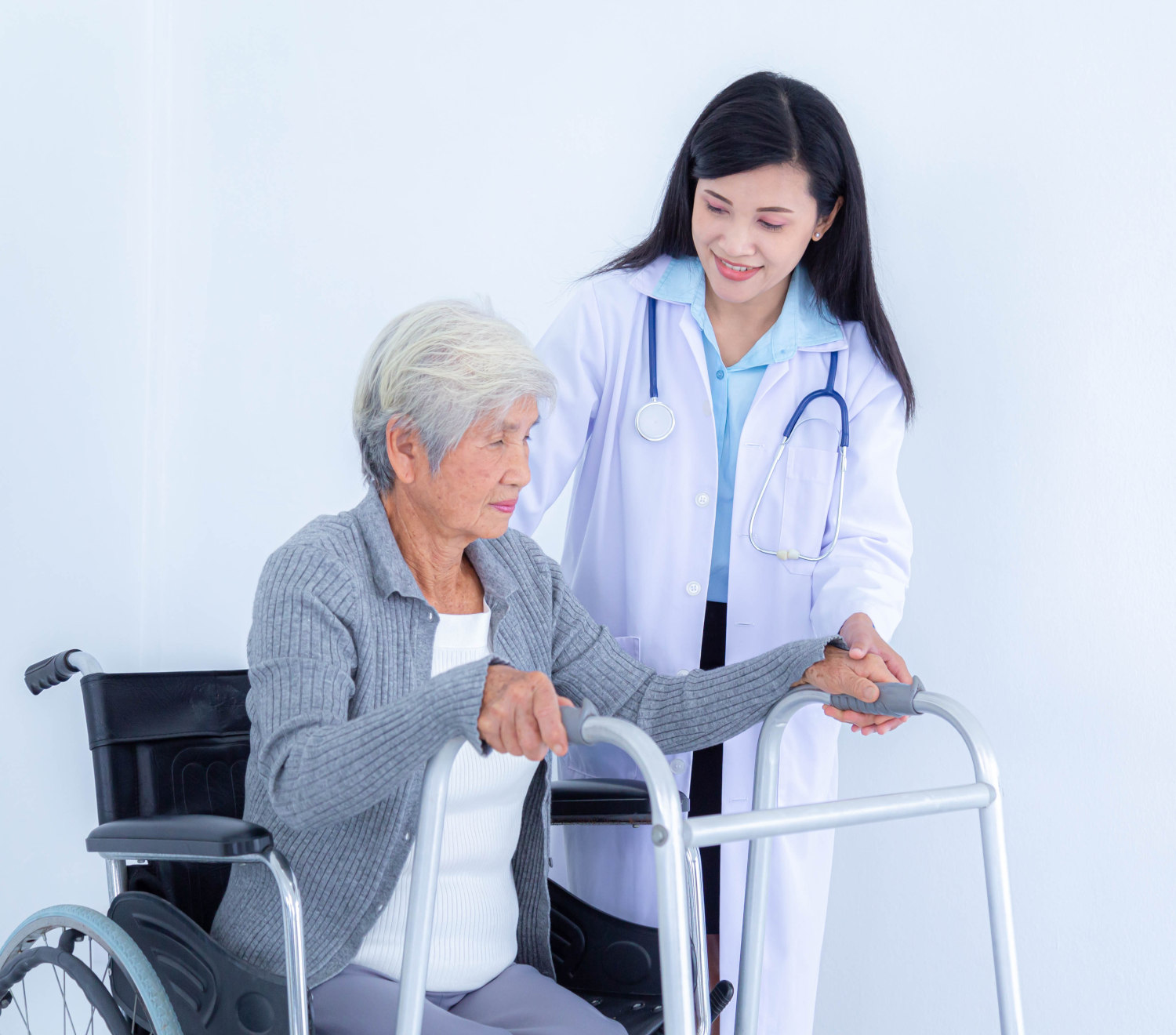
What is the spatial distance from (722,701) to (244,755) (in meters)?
0.62

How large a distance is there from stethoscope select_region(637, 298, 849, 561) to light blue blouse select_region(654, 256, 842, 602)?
5 cm

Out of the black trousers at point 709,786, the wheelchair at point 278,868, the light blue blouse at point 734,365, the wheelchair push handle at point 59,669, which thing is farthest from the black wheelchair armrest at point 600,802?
the wheelchair push handle at point 59,669

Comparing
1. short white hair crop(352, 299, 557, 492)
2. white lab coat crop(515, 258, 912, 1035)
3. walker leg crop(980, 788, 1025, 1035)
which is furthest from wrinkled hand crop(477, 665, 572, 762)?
white lab coat crop(515, 258, 912, 1035)

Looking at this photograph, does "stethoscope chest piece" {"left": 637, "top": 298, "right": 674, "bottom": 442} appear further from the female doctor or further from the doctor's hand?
the doctor's hand

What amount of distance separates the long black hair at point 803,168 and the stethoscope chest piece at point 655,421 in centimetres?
22

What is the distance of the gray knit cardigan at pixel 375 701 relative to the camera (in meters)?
1.10

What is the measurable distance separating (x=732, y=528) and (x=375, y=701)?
23.3 inches

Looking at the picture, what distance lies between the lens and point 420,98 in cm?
220

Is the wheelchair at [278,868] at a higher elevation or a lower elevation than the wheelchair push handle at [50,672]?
lower

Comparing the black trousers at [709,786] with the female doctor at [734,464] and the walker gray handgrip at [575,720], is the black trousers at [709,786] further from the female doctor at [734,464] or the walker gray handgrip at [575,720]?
the walker gray handgrip at [575,720]

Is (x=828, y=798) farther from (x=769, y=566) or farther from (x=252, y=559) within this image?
Answer: (x=252, y=559)

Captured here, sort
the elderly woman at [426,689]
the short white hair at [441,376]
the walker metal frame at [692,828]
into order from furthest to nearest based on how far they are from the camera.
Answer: the short white hair at [441,376] → the elderly woman at [426,689] → the walker metal frame at [692,828]

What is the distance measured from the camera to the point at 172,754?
148 cm

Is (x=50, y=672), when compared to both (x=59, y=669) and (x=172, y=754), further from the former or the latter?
(x=172, y=754)
